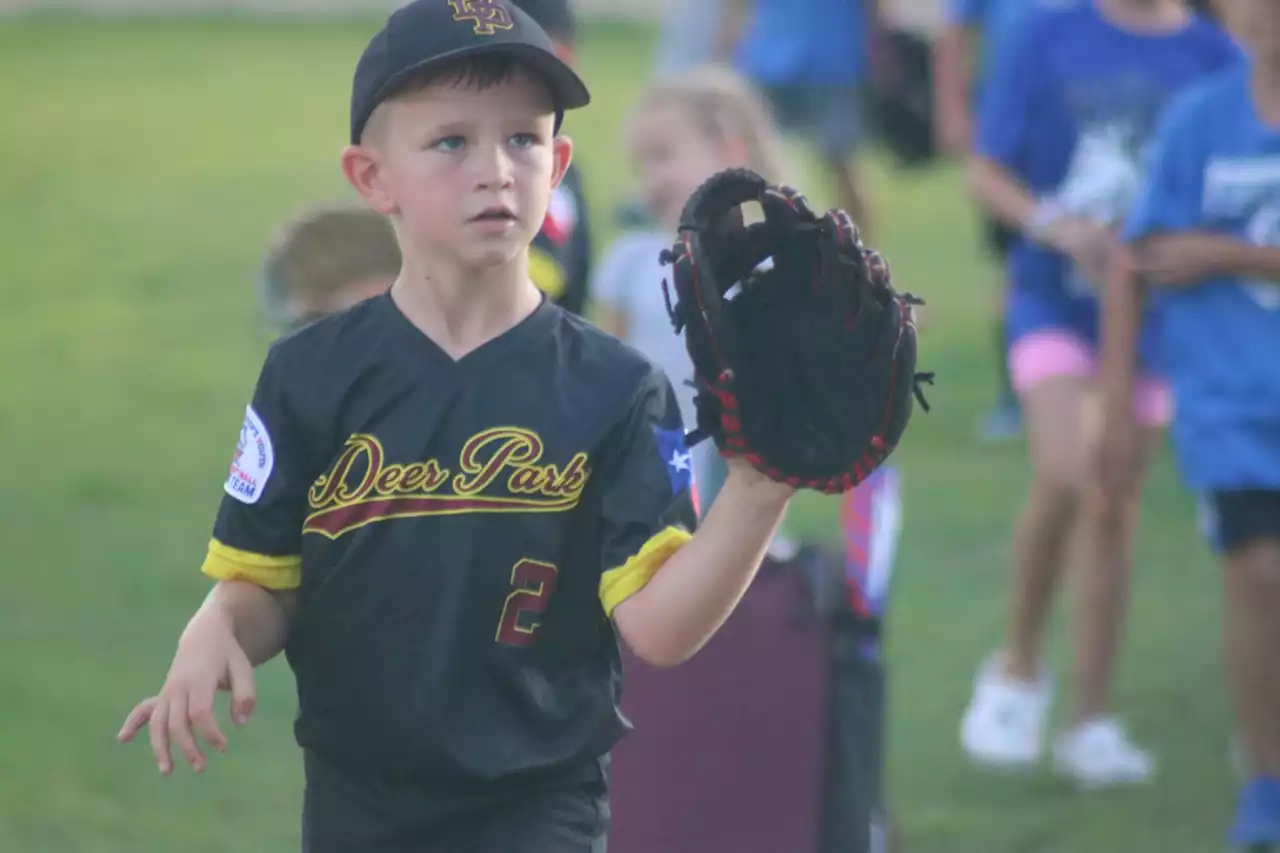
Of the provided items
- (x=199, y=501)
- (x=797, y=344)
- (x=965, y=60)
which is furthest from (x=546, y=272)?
(x=199, y=501)

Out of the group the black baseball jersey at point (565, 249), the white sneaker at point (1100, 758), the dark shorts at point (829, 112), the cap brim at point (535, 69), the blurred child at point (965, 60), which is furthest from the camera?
the dark shorts at point (829, 112)

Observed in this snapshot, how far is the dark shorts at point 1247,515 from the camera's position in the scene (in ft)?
15.1

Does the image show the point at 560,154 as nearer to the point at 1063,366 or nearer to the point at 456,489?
the point at 456,489

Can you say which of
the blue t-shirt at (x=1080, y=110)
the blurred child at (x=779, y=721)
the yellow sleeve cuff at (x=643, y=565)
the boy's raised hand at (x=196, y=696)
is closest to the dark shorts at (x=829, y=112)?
the blue t-shirt at (x=1080, y=110)

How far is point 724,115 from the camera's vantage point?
4934 mm

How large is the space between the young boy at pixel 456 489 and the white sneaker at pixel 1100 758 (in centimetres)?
275

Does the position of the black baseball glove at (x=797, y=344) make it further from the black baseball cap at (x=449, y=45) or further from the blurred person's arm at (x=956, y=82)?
the blurred person's arm at (x=956, y=82)

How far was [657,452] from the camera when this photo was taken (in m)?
2.66

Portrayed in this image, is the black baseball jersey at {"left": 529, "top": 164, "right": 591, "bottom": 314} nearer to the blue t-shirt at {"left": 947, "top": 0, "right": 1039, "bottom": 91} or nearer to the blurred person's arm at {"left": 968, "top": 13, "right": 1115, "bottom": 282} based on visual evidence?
the blurred person's arm at {"left": 968, "top": 13, "right": 1115, "bottom": 282}

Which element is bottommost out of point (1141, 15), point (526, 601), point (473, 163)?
point (526, 601)

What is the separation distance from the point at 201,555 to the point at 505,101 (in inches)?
186

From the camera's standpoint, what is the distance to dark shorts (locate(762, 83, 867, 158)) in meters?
8.88

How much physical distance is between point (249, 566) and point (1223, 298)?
2.66m

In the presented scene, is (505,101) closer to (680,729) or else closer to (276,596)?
(276,596)
